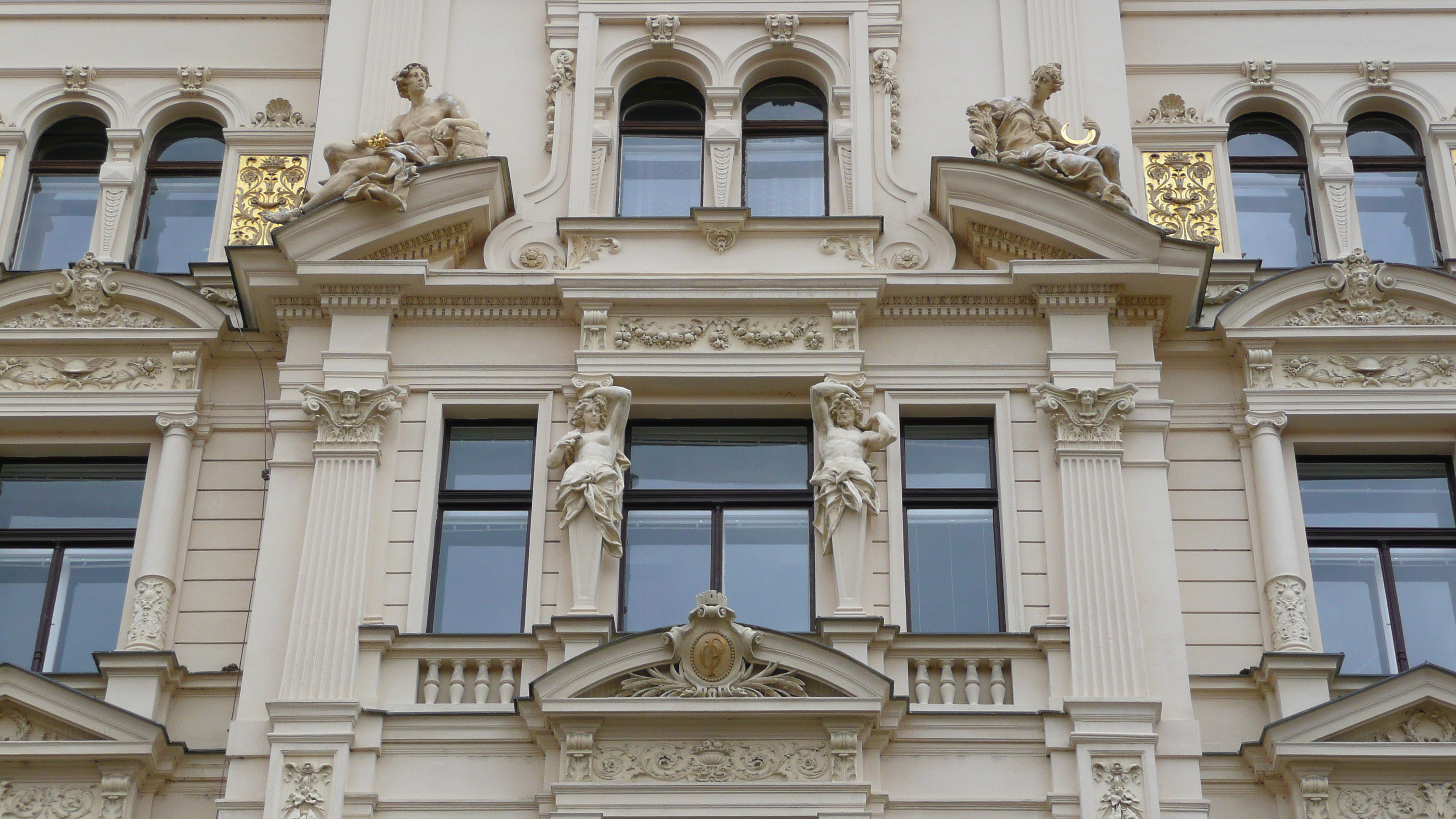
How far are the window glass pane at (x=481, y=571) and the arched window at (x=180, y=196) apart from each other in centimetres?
410

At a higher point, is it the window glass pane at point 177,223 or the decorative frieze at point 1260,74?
the decorative frieze at point 1260,74

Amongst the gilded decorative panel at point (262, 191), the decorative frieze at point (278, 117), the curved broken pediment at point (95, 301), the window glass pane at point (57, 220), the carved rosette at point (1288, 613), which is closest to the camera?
the carved rosette at point (1288, 613)

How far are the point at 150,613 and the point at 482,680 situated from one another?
259cm

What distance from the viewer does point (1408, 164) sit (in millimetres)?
18297

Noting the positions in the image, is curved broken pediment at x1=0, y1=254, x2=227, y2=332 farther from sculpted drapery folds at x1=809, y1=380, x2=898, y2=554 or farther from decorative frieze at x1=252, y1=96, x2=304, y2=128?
sculpted drapery folds at x1=809, y1=380, x2=898, y2=554

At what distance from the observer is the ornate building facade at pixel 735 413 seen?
47.0ft

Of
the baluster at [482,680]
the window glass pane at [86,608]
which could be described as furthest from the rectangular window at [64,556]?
the baluster at [482,680]

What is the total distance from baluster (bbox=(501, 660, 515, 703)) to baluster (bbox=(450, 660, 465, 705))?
0.27 m

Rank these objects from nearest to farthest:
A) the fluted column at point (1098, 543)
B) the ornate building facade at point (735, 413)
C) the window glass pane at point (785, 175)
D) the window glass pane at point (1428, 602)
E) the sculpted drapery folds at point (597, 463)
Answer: the ornate building facade at point (735, 413) < the fluted column at point (1098, 543) < the sculpted drapery folds at point (597, 463) < the window glass pane at point (1428, 602) < the window glass pane at point (785, 175)

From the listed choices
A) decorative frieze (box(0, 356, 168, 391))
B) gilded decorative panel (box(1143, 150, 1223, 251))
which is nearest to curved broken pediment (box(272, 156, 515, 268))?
decorative frieze (box(0, 356, 168, 391))

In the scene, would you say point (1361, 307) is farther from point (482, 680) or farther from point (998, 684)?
point (482, 680)

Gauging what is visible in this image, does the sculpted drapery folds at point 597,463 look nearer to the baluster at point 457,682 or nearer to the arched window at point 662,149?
the baluster at point 457,682

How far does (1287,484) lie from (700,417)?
14.4ft

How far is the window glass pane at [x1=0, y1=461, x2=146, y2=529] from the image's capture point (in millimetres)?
16438
